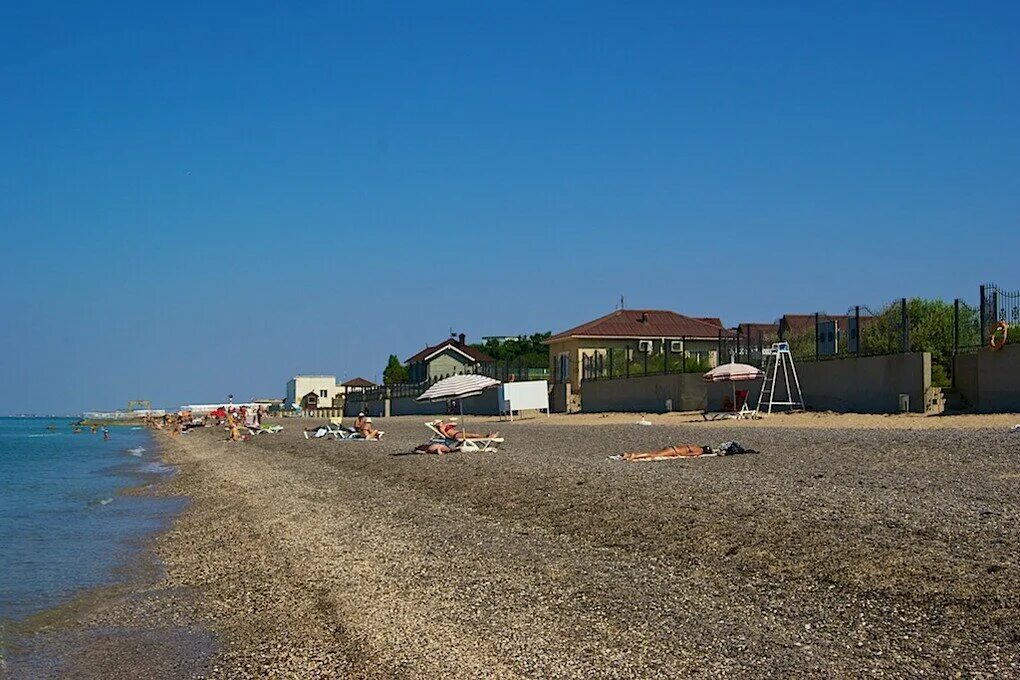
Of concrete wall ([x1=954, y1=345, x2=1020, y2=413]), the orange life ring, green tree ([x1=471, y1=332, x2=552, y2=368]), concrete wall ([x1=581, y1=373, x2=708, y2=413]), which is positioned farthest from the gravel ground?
green tree ([x1=471, y1=332, x2=552, y2=368])

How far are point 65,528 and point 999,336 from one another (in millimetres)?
19455

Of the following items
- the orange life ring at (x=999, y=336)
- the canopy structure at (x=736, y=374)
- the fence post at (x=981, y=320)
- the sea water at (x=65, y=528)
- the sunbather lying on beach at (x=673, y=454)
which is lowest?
the sea water at (x=65, y=528)

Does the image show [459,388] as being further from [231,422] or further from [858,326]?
[231,422]

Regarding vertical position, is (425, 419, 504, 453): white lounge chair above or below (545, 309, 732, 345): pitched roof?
below

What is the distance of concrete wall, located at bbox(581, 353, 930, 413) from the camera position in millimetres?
25031

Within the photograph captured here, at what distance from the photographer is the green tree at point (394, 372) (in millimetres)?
106875

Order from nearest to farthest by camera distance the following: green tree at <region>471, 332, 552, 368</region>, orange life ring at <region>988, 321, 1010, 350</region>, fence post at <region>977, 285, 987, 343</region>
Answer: orange life ring at <region>988, 321, 1010, 350</region> → fence post at <region>977, 285, 987, 343</region> → green tree at <region>471, 332, 552, 368</region>

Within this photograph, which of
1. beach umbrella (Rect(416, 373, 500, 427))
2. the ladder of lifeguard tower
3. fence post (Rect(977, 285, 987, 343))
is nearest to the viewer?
fence post (Rect(977, 285, 987, 343))

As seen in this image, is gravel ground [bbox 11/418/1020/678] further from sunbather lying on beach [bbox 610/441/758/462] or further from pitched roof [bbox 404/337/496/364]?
pitched roof [bbox 404/337/496/364]

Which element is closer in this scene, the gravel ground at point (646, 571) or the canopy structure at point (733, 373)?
the gravel ground at point (646, 571)

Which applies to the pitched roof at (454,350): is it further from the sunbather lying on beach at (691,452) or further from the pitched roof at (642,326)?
the sunbather lying on beach at (691,452)

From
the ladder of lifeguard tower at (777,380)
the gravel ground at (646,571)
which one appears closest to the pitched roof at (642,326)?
the ladder of lifeguard tower at (777,380)

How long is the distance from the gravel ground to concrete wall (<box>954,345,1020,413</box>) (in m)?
5.72

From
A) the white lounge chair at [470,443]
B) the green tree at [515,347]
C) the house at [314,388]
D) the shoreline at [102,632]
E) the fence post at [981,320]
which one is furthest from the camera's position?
the house at [314,388]
